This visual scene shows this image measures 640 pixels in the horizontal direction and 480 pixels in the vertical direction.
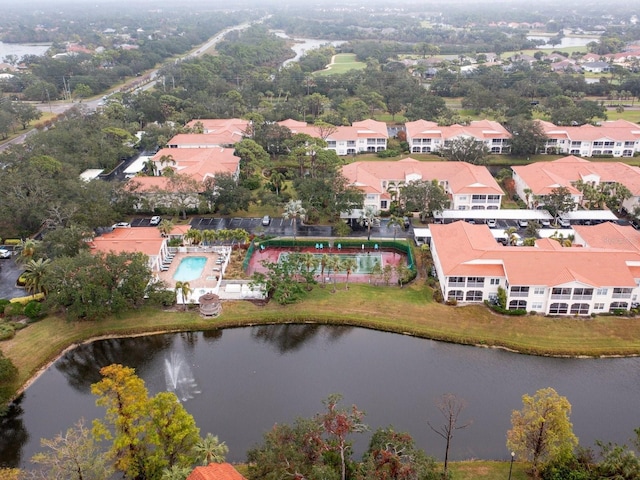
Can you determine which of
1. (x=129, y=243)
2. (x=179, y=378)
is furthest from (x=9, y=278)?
(x=179, y=378)

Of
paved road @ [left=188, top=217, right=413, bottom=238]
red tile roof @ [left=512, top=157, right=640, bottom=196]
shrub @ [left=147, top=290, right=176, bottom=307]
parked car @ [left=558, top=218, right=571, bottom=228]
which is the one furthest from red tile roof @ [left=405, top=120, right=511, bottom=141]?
shrub @ [left=147, top=290, right=176, bottom=307]

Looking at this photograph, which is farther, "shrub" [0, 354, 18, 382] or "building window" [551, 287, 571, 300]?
"building window" [551, 287, 571, 300]

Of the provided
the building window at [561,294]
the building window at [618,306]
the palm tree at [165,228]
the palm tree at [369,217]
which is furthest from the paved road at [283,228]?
the building window at [618,306]

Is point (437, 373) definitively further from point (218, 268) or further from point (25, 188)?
point (25, 188)

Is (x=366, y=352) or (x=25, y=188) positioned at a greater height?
(x=25, y=188)

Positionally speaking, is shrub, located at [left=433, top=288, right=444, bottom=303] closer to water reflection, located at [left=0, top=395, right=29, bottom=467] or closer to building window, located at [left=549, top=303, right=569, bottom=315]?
building window, located at [left=549, top=303, right=569, bottom=315]

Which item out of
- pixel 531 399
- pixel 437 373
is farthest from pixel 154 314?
pixel 531 399

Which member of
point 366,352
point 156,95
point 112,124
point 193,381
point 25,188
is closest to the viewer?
point 193,381
